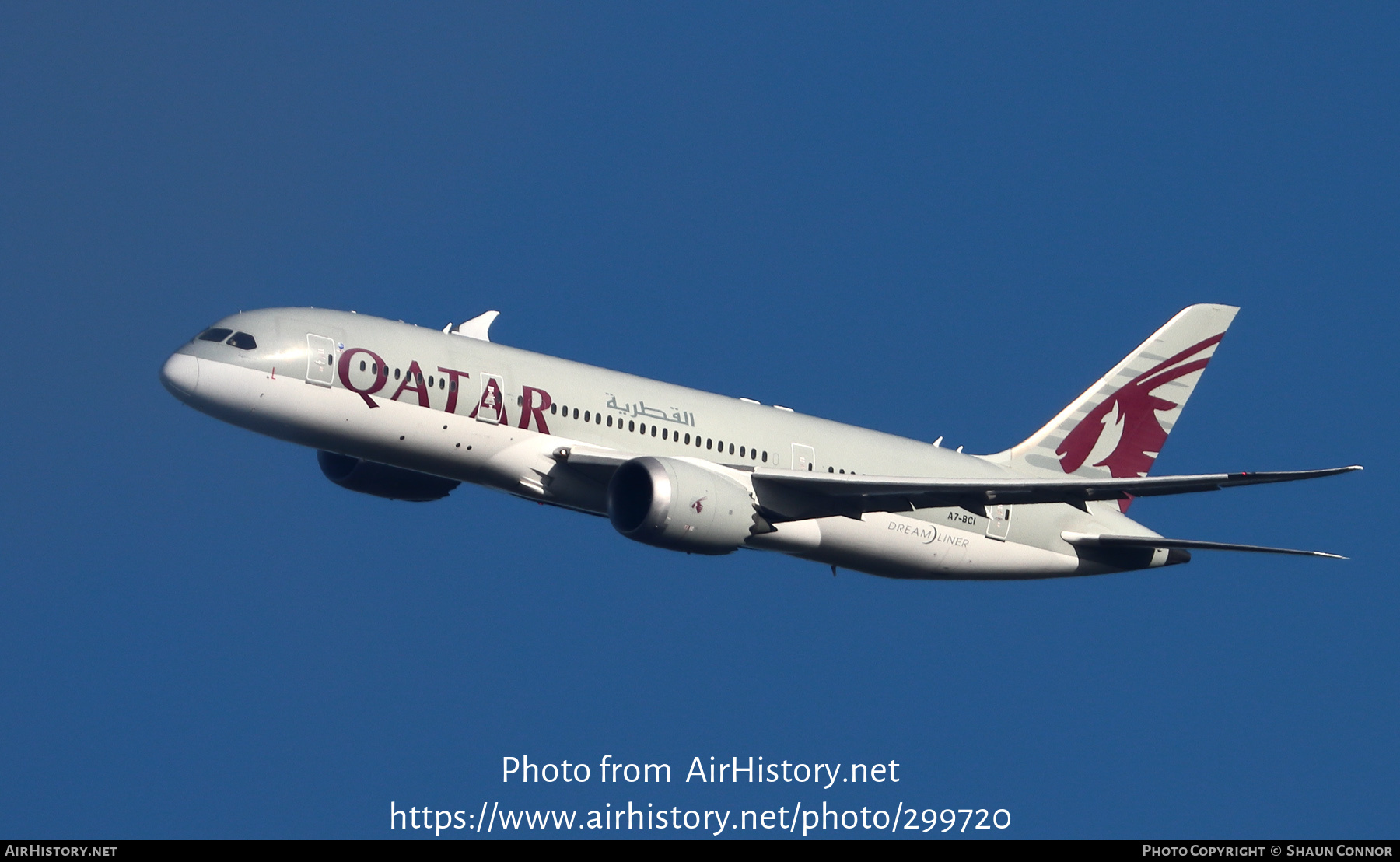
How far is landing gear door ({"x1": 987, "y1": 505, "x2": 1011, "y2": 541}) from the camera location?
5000cm

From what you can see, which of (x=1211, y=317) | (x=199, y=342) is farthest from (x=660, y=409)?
(x=1211, y=317)

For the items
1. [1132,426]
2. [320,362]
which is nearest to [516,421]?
[320,362]

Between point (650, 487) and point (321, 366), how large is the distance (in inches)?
335

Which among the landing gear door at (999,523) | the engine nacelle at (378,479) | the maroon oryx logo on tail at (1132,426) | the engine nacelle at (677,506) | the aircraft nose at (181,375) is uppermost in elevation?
the maroon oryx logo on tail at (1132,426)

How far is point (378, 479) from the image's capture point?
48.2 m

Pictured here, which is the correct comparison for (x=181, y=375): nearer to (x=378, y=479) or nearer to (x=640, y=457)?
(x=378, y=479)

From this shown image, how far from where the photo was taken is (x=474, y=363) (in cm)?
4269

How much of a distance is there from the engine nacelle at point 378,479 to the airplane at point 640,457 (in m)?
0.05

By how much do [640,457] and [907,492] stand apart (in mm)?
6906

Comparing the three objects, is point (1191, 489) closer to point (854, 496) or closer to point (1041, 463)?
point (854, 496)

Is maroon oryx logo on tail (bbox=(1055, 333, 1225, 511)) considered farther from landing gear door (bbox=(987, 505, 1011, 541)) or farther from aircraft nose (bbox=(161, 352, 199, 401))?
aircraft nose (bbox=(161, 352, 199, 401))

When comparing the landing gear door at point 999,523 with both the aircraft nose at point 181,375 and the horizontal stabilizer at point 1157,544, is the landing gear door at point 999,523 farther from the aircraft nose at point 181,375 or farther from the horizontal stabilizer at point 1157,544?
the aircraft nose at point 181,375

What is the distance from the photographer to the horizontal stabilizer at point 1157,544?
4366 centimetres

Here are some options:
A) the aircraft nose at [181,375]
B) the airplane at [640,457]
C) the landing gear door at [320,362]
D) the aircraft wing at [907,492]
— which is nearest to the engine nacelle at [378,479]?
the airplane at [640,457]
